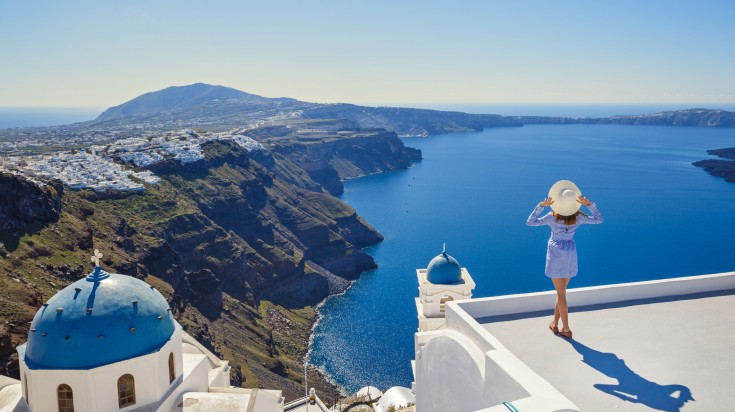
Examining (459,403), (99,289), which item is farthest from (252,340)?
(459,403)

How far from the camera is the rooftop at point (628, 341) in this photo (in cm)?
788

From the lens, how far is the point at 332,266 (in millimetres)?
92938

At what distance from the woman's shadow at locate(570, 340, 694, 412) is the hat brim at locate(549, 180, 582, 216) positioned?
8.47 feet

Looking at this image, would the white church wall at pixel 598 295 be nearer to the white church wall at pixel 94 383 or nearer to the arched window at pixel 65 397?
the white church wall at pixel 94 383

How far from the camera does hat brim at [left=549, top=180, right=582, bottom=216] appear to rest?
9656 mm

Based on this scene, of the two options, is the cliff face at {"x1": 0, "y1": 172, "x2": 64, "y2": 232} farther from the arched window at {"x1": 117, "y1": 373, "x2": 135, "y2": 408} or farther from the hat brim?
the hat brim

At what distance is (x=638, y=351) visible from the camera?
9.18 metres

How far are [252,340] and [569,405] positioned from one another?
56.8 meters

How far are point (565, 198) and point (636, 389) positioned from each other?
334 centimetres

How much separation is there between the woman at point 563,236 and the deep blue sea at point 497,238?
46205 millimetres

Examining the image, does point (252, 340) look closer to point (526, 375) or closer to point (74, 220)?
point (74, 220)

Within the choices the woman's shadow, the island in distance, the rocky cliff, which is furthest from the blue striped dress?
the rocky cliff

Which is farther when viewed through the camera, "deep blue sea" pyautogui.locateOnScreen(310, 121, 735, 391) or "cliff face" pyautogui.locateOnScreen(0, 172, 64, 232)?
"deep blue sea" pyautogui.locateOnScreen(310, 121, 735, 391)

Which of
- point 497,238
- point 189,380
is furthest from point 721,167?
point 189,380
